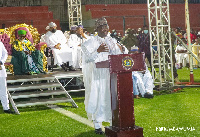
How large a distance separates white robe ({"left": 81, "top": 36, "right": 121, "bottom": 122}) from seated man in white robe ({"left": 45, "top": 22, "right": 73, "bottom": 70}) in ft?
19.1

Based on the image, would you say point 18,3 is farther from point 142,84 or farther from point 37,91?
point 142,84

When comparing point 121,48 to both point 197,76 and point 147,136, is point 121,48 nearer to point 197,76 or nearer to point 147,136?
point 147,136

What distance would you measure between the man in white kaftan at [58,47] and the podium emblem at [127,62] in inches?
268

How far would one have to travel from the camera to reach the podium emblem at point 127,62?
478cm

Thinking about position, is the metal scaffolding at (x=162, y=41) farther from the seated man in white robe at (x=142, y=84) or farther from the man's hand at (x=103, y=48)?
the man's hand at (x=103, y=48)

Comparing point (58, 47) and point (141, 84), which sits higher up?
point (58, 47)

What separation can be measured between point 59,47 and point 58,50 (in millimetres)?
154

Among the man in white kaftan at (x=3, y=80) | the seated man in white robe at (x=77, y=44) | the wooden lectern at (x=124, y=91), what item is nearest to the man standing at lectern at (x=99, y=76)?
the wooden lectern at (x=124, y=91)

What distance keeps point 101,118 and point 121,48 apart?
106 centimetres

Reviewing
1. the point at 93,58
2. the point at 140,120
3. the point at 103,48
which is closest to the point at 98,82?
the point at 93,58

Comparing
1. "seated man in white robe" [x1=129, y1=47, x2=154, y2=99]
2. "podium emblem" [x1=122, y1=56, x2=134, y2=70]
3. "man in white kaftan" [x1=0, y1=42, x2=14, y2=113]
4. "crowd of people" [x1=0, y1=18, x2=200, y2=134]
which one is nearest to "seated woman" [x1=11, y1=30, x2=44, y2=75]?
"crowd of people" [x1=0, y1=18, x2=200, y2=134]

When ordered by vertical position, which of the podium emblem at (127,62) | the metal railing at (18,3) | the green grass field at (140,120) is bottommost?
the green grass field at (140,120)

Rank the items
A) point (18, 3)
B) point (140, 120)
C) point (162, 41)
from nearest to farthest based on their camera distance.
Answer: point (140, 120) < point (162, 41) < point (18, 3)

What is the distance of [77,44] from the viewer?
12.2 m
